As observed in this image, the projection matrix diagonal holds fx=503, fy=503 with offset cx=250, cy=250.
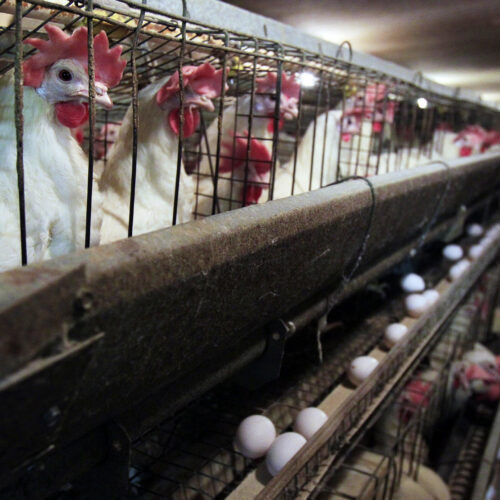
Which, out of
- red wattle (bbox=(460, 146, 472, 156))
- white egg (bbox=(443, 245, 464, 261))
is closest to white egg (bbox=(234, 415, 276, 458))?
white egg (bbox=(443, 245, 464, 261))

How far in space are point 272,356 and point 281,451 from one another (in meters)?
0.23

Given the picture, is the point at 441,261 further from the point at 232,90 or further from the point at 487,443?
the point at 232,90

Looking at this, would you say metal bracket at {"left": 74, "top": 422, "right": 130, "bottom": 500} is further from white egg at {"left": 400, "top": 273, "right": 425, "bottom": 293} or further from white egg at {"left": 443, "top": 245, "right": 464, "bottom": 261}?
white egg at {"left": 443, "top": 245, "right": 464, "bottom": 261}

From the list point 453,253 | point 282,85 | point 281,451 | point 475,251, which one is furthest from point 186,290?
point 475,251

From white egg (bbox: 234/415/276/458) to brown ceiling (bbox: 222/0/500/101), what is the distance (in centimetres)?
151

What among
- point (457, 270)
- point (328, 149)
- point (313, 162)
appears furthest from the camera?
point (457, 270)

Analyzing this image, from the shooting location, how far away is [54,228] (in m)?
0.90

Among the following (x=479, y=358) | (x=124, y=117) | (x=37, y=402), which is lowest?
(x=479, y=358)

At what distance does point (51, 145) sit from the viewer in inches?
36.1

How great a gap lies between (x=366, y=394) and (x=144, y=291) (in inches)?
35.7

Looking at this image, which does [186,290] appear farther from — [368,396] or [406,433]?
[406,433]

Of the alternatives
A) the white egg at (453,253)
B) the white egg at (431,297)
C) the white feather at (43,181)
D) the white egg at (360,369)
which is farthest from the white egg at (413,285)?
the white feather at (43,181)

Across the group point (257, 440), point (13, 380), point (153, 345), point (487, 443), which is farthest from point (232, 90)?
point (487, 443)

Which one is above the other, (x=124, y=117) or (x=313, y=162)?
(x=124, y=117)
